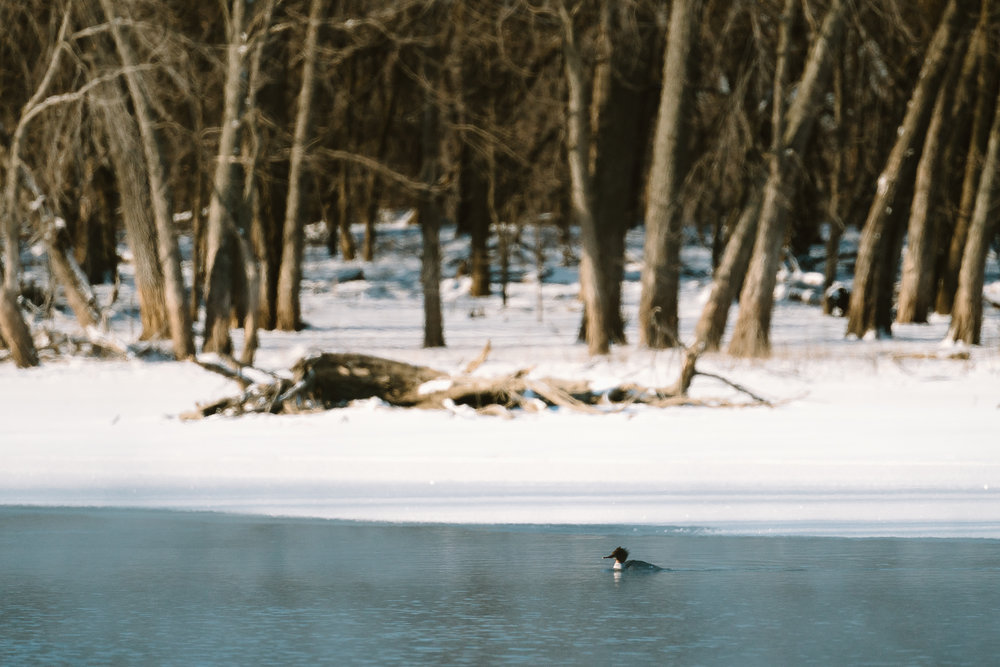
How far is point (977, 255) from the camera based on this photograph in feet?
81.3

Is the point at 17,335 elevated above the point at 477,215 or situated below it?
below

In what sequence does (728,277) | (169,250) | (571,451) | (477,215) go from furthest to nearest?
(477,215), (728,277), (169,250), (571,451)

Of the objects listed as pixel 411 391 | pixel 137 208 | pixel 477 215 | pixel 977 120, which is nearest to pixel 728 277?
pixel 411 391

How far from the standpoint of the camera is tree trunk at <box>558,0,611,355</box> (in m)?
22.2

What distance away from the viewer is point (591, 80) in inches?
1113

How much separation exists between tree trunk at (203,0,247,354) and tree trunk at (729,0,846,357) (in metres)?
7.17

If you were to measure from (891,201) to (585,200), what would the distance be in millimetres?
7532

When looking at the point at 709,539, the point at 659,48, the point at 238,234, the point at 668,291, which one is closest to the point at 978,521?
the point at 709,539

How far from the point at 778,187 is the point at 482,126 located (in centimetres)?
781

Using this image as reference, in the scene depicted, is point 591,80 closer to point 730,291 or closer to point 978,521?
point 730,291

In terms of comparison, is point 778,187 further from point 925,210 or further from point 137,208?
point 137,208

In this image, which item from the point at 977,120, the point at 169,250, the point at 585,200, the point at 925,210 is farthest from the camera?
the point at 977,120

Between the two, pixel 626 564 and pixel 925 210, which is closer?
pixel 626 564

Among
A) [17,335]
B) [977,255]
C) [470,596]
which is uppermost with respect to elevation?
[977,255]
